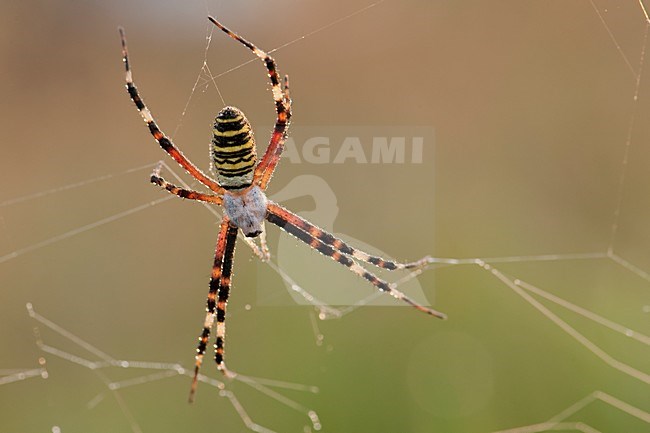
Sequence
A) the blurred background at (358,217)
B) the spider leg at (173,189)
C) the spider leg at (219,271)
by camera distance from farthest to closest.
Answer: the blurred background at (358,217) → the spider leg at (219,271) → the spider leg at (173,189)

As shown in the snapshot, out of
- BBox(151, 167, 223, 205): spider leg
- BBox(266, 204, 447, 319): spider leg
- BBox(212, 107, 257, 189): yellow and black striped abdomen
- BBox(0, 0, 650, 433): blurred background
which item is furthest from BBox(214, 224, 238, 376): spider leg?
BBox(0, 0, 650, 433): blurred background

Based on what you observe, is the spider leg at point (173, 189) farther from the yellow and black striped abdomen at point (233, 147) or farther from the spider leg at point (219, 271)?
the spider leg at point (219, 271)

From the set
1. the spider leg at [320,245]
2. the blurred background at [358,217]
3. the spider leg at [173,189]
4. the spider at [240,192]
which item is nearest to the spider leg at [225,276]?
the spider at [240,192]

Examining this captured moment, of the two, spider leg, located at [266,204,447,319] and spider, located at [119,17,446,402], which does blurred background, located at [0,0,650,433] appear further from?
spider leg, located at [266,204,447,319]

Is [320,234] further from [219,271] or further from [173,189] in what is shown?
[173,189]

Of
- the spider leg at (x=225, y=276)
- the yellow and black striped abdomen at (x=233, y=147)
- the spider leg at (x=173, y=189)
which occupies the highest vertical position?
the yellow and black striped abdomen at (x=233, y=147)

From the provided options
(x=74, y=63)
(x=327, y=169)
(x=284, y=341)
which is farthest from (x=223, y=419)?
(x=74, y=63)

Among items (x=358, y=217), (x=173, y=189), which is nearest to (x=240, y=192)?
(x=173, y=189)

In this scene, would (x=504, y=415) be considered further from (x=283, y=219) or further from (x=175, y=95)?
(x=175, y=95)
